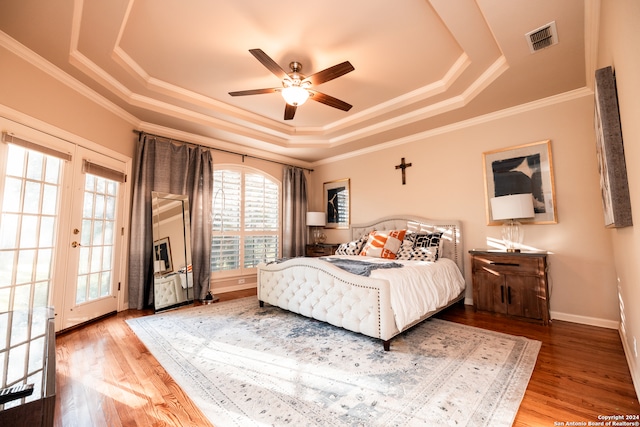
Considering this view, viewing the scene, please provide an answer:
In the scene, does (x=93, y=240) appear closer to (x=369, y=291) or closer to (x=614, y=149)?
(x=369, y=291)

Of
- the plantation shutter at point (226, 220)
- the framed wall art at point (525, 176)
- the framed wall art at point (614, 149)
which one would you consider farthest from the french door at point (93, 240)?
the framed wall art at point (525, 176)

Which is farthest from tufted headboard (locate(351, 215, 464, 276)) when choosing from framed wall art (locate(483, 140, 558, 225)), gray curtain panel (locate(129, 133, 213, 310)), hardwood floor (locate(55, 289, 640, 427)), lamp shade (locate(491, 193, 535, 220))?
gray curtain panel (locate(129, 133, 213, 310))

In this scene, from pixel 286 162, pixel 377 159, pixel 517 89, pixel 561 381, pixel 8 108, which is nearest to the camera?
pixel 561 381

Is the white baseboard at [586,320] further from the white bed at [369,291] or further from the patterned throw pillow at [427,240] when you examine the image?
the patterned throw pillow at [427,240]

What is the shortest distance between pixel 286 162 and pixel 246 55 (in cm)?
302

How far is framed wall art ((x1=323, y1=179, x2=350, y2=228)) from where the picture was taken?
18.3ft

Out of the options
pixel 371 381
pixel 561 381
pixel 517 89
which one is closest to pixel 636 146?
pixel 561 381

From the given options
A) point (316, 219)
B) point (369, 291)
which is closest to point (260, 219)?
point (316, 219)

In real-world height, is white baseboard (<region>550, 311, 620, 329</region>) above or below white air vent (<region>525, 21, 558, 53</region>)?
below

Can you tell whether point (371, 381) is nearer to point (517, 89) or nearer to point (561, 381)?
point (561, 381)

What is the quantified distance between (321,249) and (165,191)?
2.87 metres

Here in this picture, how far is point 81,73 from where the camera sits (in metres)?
2.85

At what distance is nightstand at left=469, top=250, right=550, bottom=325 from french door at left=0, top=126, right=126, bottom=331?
15.3ft

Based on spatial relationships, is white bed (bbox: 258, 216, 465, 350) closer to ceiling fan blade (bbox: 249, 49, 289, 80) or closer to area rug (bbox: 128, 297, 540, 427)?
area rug (bbox: 128, 297, 540, 427)
